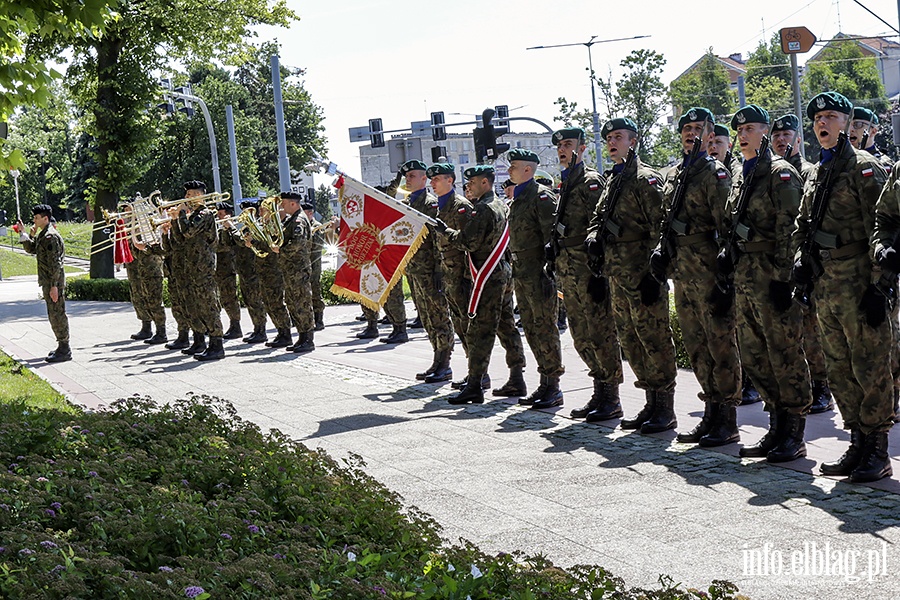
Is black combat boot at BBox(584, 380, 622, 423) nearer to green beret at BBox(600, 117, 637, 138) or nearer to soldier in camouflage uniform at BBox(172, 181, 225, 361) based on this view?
green beret at BBox(600, 117, 637, 138)

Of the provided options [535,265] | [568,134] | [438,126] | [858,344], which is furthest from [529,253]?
[438,126]

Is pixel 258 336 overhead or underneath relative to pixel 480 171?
underneath

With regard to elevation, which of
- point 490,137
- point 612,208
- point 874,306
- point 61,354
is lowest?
point 61,354

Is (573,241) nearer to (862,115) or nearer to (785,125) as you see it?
(785,125)

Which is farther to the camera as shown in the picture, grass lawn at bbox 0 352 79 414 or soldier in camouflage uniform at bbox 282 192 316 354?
soldier in camouflage uniform at bbox 282 192 316 354

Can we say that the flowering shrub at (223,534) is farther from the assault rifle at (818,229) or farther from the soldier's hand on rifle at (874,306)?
the assault rifle at (818,229)

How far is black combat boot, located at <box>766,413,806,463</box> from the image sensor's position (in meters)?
7.59

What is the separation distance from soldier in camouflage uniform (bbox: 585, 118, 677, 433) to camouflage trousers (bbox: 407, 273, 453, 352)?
4.04 m

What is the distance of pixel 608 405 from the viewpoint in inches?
384

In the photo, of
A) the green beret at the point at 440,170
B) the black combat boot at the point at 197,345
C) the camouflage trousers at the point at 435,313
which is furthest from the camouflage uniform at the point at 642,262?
the black combat boot at the point at 197,345

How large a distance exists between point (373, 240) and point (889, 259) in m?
7.00

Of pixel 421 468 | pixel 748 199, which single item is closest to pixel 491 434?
pixel 421 468

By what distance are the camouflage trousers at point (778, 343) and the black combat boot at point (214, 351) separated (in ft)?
33.9

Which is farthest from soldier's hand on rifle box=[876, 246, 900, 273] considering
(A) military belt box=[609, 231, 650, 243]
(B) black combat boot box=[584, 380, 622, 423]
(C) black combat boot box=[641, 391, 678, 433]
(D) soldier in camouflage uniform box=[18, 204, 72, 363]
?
(D) soldier in camouflage uniform box=[18, 204, 72, 363]
